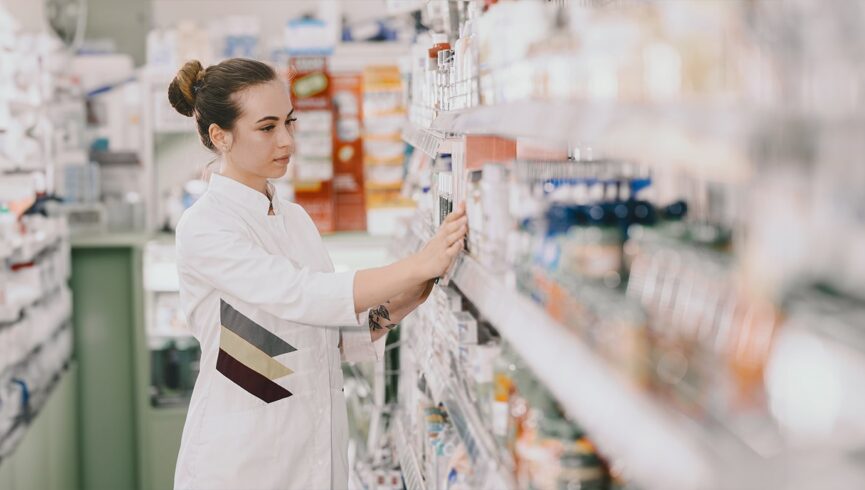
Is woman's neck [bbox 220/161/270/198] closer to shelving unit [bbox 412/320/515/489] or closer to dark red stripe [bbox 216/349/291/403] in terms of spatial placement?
dark red stripe [bbox 216/349/291/403]

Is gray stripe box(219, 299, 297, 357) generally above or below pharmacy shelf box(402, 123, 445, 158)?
below

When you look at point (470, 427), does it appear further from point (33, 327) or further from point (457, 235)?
point (33, 327)

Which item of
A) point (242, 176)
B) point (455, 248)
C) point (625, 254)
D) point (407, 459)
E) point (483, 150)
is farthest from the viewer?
point (407, 459)

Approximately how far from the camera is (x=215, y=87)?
2.54 metres

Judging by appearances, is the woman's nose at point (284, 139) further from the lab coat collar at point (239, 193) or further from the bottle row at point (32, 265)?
the bottle row at point (32, 265)

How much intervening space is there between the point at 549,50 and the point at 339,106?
481 cm

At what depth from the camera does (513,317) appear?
1.53 metres

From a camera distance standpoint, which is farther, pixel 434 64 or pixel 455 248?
pixel 434 64

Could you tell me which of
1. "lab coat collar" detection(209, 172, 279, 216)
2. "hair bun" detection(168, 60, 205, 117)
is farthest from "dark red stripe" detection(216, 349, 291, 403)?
"hair bun" detection(168, 60, 205, 117)

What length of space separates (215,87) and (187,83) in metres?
0.14

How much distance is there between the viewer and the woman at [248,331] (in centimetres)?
242

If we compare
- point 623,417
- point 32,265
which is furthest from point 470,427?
point 32,265

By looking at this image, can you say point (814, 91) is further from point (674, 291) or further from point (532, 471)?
point (532, 471)

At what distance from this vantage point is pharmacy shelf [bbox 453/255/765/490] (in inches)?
33.3
